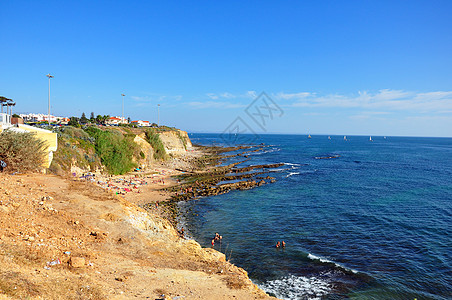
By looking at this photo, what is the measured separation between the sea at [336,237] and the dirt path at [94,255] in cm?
500

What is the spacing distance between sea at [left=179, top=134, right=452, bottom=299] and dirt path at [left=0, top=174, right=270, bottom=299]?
4998 mm

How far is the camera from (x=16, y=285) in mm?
6594

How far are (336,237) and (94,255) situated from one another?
17.9 metres

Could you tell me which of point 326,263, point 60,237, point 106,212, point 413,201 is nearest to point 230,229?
point 326,263

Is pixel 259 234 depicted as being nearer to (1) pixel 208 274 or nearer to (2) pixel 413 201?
(1) pixel 208 274

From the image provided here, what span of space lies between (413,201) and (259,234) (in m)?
22.5

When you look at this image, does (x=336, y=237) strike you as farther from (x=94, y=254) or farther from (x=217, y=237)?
(x=94, y=254)

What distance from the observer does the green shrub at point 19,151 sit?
18250 mm

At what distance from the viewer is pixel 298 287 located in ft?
46.0

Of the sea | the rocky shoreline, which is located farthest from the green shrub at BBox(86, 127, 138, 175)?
A: the sea

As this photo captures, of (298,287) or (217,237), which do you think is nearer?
(298,287)

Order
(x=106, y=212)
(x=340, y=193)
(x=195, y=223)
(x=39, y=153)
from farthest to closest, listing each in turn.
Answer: (x=340, y=193), (x=195, y=223), (x=39, y=153), (x=106, y=212)

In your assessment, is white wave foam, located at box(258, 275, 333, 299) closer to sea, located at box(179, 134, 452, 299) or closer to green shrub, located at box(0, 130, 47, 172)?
sea, located at box(179, 134, 452, 299)

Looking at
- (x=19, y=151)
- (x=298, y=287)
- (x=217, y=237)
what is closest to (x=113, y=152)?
(x=19, y=151)
